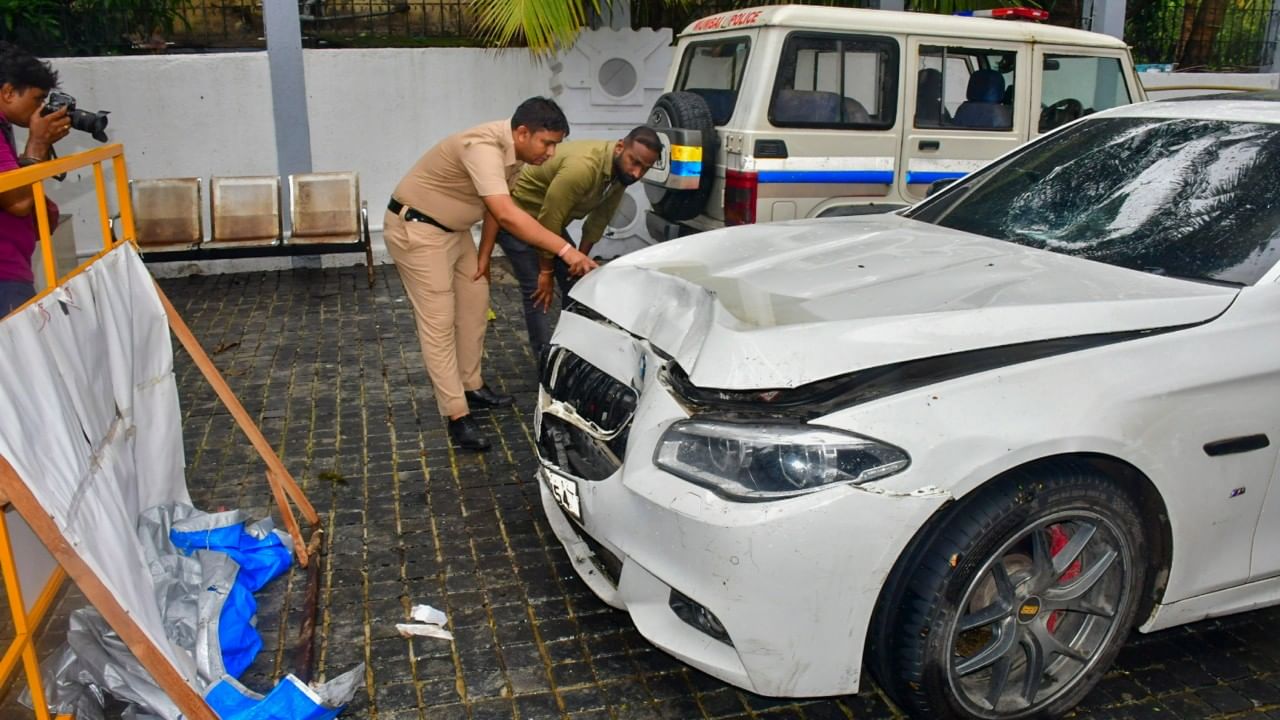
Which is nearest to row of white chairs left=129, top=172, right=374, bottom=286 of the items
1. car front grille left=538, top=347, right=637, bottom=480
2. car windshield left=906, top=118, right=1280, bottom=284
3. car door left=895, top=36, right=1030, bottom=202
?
car door left=895, top=36, right=1030, bottom=202

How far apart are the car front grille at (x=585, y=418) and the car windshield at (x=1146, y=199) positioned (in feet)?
5.23

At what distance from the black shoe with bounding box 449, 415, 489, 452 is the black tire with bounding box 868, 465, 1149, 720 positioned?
2.67 m

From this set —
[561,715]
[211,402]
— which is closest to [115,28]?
[211,402]

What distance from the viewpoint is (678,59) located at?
24.2 ft

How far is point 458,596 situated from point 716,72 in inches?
172

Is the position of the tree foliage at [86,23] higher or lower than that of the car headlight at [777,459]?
higher

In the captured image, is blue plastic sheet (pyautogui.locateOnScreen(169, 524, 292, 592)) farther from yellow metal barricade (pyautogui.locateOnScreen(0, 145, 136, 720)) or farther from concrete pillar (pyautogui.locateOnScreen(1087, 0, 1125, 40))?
concrete pillar (pyautogui.locateOnScreen(1087, 0, 1125, 40))

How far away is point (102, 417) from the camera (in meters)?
3.17

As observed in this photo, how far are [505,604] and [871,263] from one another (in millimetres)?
1734

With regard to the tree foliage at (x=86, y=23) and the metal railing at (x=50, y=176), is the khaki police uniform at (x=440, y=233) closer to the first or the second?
the metal railing at (x=50, y=176)

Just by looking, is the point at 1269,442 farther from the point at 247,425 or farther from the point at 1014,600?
the point at 247,425

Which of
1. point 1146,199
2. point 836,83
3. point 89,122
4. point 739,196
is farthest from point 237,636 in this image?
point 836,83

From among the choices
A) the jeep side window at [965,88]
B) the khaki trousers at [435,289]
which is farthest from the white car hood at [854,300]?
the jeep side window at [965,88]

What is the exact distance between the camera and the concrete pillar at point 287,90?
8.79 m
